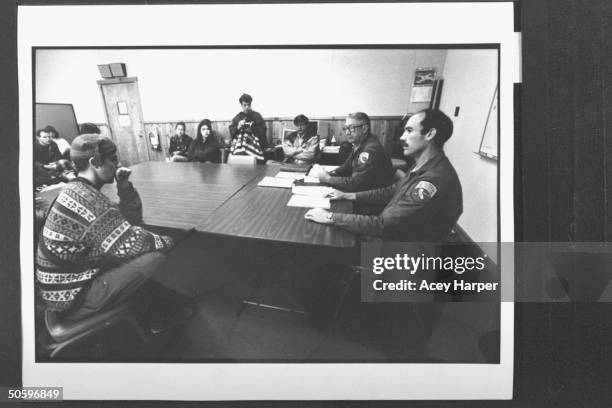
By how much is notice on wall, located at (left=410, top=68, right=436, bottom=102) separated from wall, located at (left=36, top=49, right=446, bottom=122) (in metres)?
0.02

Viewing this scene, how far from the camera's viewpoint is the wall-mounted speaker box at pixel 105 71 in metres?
0.97

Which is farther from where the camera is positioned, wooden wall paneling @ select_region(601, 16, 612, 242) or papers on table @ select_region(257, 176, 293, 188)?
papers on table @ select_region(257, 176, 293, 188)

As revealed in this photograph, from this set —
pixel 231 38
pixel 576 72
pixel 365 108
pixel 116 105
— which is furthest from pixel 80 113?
pixel 576 72

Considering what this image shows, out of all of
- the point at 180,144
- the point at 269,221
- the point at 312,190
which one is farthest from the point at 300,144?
the point at 180,144

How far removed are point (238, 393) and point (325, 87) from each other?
96 centimetres

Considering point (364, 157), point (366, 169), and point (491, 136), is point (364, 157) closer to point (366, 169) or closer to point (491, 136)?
point (366, 169)

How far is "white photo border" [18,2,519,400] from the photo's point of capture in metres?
0.95

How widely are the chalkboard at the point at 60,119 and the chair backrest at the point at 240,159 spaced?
451 mm

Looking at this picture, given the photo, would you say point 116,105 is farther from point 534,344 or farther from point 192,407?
point 534,344

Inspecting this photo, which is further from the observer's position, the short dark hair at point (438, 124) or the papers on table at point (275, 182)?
the papers on table at point (275, 182)

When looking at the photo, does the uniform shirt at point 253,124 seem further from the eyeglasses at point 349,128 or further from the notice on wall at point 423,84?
the notice on wall at point 423,84

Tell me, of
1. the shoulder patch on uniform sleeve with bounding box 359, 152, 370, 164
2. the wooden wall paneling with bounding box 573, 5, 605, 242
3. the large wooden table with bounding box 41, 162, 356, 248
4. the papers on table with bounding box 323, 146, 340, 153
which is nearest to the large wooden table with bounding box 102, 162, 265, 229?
the large wooden table with bounding box 41, 162, 356, 248

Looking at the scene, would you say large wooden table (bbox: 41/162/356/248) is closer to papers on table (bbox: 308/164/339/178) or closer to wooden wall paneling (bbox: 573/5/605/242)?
papers on table (bbox: 308/164/339/178)

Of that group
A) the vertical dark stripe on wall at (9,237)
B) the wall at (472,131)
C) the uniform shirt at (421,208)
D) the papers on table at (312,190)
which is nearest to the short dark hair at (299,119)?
the papers on table at (312,190)
